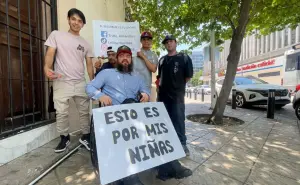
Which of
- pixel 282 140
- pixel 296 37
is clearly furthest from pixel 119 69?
pixel 296 37

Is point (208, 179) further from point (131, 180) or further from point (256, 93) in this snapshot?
point (256, 93)

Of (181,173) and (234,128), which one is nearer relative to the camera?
(181,173)

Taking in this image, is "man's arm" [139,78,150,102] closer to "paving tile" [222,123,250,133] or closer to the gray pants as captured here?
the gray pants

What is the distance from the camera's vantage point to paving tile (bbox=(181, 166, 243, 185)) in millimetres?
2479

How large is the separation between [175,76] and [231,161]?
1521mm

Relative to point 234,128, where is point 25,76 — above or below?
above

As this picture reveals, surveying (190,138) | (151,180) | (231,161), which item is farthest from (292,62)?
(151,180)

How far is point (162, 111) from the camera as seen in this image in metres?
2.50

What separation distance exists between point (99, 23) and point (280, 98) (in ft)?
25.3

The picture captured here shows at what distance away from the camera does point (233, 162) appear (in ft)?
10.1

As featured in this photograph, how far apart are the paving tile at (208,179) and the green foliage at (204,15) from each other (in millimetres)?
3747

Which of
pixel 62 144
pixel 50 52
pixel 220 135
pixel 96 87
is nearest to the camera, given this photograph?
pixel 96 87

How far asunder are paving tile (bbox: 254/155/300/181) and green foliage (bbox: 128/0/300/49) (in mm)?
3678

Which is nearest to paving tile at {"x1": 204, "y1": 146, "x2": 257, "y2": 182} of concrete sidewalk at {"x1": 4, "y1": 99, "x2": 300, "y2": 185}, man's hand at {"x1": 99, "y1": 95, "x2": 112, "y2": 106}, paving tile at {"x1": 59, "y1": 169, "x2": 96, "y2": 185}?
concrete sidewalk at {"x1": 4, "y1": 99, "x2": 300, "y2": 185}
